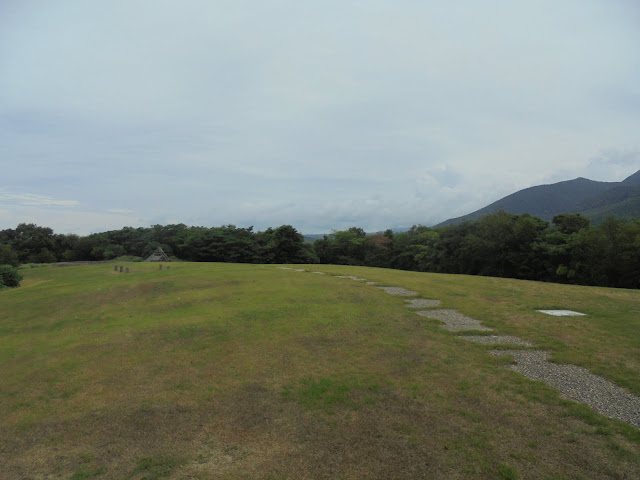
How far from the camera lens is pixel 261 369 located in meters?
8.27

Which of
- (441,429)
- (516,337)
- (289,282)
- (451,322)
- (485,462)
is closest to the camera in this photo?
(485,462)

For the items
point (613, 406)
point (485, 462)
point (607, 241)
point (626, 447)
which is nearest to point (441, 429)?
point (485, 462)

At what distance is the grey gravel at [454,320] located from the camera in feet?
37.2

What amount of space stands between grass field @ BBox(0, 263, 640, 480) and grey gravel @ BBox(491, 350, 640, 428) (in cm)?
31

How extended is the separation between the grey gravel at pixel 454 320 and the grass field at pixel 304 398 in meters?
0.47

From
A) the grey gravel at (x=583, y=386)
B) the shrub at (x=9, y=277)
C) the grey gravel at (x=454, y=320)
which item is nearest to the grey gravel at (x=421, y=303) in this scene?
the grey gravel at (x=454, y=320)

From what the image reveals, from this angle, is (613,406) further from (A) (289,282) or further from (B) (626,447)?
(A) (289,282)

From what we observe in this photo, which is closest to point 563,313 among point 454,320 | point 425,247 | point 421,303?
point 454,320

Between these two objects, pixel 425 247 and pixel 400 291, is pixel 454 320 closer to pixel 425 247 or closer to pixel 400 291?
pixel 400 291

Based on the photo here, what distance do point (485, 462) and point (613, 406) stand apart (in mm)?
3169

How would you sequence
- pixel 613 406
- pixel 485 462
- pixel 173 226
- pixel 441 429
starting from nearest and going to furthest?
1. pixel 485 462
2. pixel 441 429
3. pixel 613 406
4. pixel 173 226

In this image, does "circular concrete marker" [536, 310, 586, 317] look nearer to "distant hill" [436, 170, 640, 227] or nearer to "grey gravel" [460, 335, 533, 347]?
"grey gravel" [460, 335, 533, 347]

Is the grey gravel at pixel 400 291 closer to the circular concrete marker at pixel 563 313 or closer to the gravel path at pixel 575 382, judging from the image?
the circular concrete marker at pixel 563 313

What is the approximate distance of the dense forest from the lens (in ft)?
116
